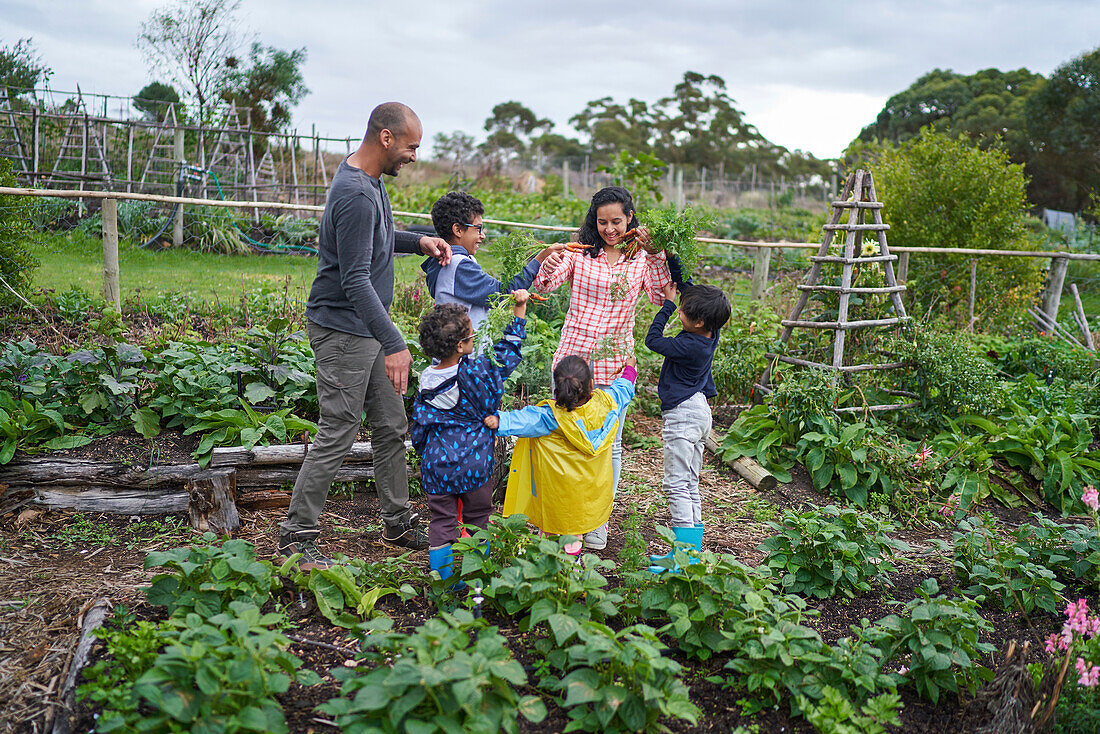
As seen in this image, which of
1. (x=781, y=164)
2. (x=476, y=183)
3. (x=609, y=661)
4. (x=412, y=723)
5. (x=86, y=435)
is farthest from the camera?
(x=781, y=164)

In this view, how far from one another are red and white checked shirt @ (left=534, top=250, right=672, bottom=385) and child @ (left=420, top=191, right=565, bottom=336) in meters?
0.13

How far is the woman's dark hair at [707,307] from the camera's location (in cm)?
330

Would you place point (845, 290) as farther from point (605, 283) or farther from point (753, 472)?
point (605, 283)

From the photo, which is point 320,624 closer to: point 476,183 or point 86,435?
point 86,435

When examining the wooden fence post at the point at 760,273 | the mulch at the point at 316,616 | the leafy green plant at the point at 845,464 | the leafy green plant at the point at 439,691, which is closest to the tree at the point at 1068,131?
the wooden fence post at the point at 760,273

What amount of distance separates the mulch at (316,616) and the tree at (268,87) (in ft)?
74.8

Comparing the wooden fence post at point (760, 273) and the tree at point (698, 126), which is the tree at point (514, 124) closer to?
the tree at point (698, 126)

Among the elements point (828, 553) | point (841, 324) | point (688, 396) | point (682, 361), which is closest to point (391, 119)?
point (682, 361)

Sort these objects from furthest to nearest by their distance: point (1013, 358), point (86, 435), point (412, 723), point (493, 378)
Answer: point (1013, 358) → point (86, 435) → point (493, 378) → point (412, 723)

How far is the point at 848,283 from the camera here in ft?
17.3

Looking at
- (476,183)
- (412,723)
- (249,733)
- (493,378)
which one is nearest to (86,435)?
(493,378)

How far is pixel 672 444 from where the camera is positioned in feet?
11.1

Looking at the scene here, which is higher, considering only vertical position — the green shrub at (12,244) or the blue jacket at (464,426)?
the green shrub at (12,244)

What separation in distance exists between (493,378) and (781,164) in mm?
50298
